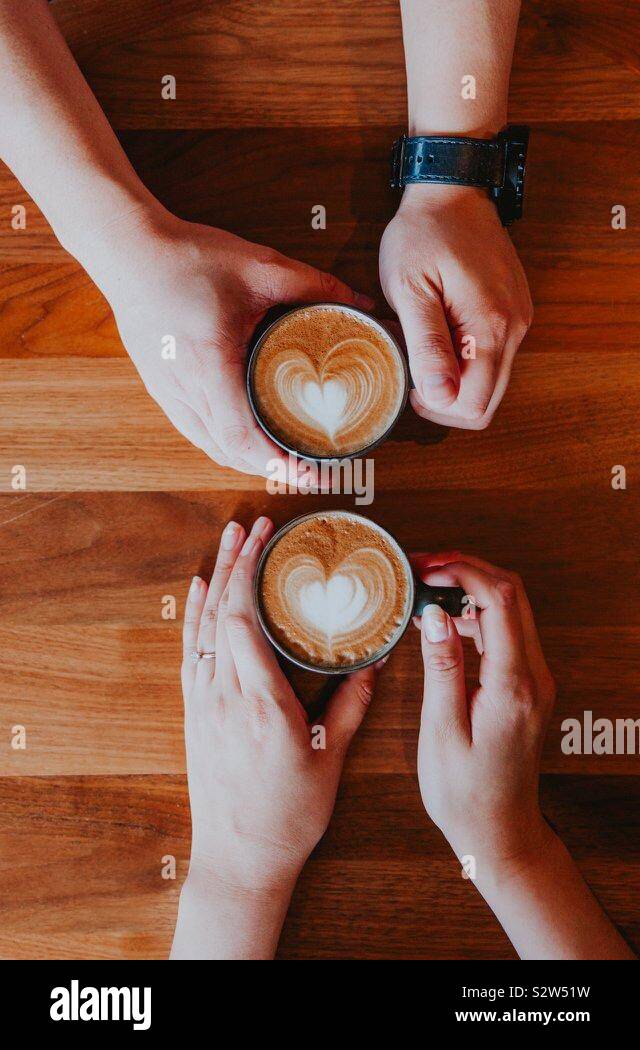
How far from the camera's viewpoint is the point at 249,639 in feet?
3.61

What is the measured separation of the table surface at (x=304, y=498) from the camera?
1132 mm

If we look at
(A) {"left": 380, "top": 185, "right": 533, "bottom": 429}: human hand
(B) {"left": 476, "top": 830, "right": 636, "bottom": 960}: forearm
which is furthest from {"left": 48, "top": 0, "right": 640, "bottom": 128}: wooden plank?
(B) {"left": 476, "top": 830, "right": 636, "bottom": 960}: forearm

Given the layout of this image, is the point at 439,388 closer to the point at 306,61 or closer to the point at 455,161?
the point at 455,161

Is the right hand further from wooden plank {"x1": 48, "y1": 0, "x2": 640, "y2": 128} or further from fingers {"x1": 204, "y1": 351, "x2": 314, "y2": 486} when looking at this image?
wooden plank {"x1": 48, "y1": 0, "x2": 640, "y2": 128}

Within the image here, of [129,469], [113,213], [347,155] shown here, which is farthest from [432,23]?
[129,469]

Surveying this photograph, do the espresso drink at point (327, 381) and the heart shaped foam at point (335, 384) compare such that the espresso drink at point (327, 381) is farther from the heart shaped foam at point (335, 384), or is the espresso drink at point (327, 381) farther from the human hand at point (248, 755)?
the human hand at point (248, 755)

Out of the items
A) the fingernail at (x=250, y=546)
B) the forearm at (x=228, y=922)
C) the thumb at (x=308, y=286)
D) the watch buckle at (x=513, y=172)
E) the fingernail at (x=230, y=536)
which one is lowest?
the forearm at (x=228, y=922)

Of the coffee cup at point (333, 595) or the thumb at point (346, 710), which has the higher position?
the coffee cup at point (333, 595)

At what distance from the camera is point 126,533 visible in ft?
3.82

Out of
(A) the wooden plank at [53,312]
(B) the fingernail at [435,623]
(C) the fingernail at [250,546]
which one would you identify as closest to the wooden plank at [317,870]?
(B) the fingernail at [435,623]

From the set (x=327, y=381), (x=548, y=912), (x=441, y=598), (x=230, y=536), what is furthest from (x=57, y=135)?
(x=548, y=912)

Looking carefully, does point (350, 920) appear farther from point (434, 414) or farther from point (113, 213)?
point (113, 213)
